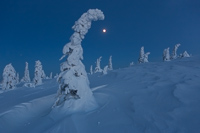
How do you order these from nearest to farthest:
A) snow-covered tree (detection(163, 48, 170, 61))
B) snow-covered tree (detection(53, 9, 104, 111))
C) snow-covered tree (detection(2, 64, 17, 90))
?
snow-covered tree (detection(53, 9, 104, 111)), snow-covered tree (detection(2, 64, 17, 90)), snow-covered tree (detection(163, 48, 170, 61))

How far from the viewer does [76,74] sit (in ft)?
27.5

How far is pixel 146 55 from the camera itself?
48.0 metres

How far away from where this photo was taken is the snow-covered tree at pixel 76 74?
7.71 metres

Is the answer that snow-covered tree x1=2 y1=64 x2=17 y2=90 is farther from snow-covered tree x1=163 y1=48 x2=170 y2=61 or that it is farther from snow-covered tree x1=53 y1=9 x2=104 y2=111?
snow-covered tree x1=163 y1=48 x2=170 y2=61

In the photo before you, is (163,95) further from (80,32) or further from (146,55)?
(146,55)

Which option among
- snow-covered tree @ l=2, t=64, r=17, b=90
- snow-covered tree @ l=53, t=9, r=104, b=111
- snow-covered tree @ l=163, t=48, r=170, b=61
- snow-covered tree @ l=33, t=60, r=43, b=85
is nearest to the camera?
snow-covered tree @ l=53, t=9, r=104, b=111

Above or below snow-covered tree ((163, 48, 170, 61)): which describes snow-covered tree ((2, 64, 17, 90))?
below

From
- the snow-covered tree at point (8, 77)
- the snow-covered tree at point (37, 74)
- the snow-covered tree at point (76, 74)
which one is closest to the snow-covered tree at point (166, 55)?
the snow-covered tree at point (37, 74)

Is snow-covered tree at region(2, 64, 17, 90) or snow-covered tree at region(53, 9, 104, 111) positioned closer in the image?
snow-covered tree at region(53, 9, 104, 111)

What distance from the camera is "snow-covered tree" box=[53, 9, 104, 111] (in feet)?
25.3

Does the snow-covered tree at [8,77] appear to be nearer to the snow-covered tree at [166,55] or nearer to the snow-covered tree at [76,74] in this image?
the snow-covered tree at [76,74]

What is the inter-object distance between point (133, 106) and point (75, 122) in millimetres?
2747

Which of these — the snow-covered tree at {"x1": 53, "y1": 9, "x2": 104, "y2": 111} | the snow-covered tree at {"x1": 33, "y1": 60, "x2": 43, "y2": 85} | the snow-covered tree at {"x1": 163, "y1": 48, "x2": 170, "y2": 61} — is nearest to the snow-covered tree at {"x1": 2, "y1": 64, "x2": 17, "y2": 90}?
the snow-covered tree at {"x1": 33, "y1": 60, "x2": 43, "y2": 85}

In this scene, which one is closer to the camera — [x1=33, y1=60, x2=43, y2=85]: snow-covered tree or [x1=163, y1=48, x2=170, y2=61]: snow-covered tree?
[x1=33, y1=60, x2=43, y2=85]: snow-covered tree
